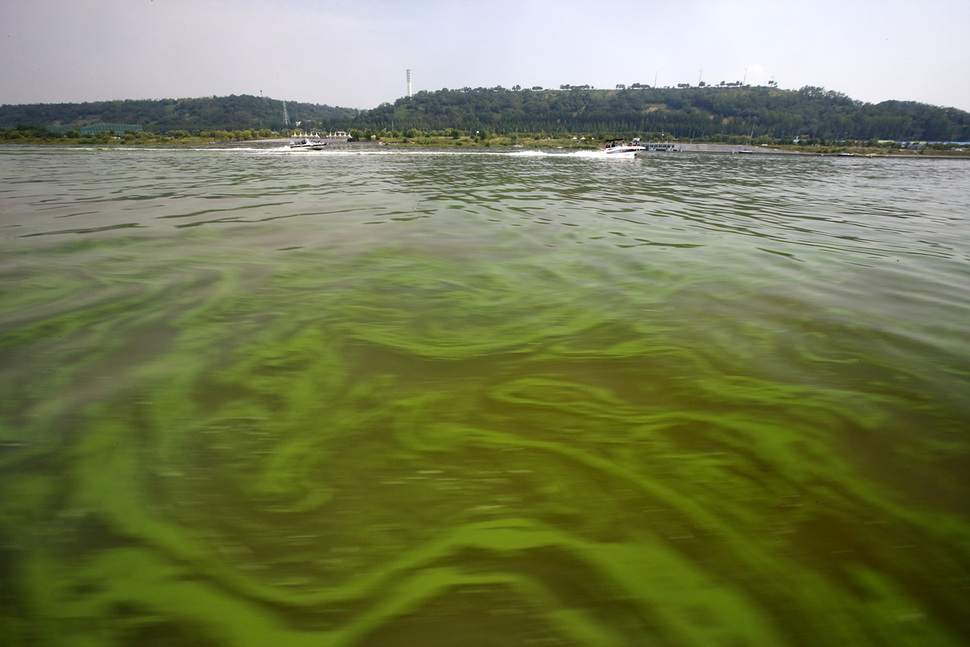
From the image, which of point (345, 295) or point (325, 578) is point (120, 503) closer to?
point (325, 578)

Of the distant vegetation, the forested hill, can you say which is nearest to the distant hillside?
the distant vegetation

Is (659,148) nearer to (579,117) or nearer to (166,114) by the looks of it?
(579,117)

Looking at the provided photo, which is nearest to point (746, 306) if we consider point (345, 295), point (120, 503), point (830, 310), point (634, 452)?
point (830, 310)

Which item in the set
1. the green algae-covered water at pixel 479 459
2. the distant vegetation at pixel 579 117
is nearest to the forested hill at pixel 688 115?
the distant vegetation at pixel 579 117

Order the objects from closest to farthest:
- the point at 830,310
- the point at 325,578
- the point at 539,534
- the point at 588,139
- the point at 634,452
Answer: the point at 325,578 → the point at 539,534 → the point at 634,452 → the point at 830,310 → the point at 588,139

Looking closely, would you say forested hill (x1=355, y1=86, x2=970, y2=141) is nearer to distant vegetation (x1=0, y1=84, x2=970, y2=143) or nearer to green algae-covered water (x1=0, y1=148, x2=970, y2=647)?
distant vegetation (x1=0, y1=84, x2=970, y2=143)

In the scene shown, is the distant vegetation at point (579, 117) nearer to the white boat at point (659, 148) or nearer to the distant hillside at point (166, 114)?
the distant hillside at point (166, 114)

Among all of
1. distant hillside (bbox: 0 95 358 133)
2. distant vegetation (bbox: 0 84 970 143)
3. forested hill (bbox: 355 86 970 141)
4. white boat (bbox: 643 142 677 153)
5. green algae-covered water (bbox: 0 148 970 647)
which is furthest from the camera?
forested hill (bbox: 355 86 970 141)
